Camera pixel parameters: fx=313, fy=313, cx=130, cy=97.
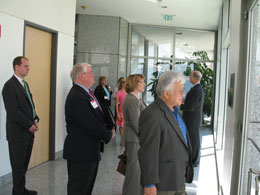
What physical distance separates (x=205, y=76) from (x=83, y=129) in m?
10.0

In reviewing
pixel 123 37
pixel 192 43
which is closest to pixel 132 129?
pixel 123 37

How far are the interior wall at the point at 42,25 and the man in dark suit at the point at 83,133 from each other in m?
1.62

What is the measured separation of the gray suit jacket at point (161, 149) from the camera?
213 cm

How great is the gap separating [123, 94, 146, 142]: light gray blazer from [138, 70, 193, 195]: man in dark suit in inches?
52.1

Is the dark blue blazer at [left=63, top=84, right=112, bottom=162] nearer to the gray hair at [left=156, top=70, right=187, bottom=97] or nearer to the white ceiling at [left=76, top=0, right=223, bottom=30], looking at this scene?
the gray hair at [left=156, top=70, right=187, bottom=97]

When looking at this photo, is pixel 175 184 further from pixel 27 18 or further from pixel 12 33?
pixel 27 18

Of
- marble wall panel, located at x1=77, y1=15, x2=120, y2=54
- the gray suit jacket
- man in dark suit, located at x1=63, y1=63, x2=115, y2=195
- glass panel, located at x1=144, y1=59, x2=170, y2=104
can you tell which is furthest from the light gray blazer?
glass panel, located at x1=144, y1=59, x2=170, y2=104

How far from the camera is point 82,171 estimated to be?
3.11 m

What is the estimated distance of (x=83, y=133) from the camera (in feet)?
10.0

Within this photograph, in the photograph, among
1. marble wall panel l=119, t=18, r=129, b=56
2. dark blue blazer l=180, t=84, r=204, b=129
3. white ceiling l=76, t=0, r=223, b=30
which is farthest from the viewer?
marble wall panel l=119, t=18, r=129, b=56

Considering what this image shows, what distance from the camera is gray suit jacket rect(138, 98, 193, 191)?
7.00ft

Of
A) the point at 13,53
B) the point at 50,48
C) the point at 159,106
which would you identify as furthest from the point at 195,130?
the point at 159,106

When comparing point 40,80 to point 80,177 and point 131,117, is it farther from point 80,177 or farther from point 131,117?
point 80,177

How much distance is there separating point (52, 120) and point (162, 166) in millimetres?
3890
